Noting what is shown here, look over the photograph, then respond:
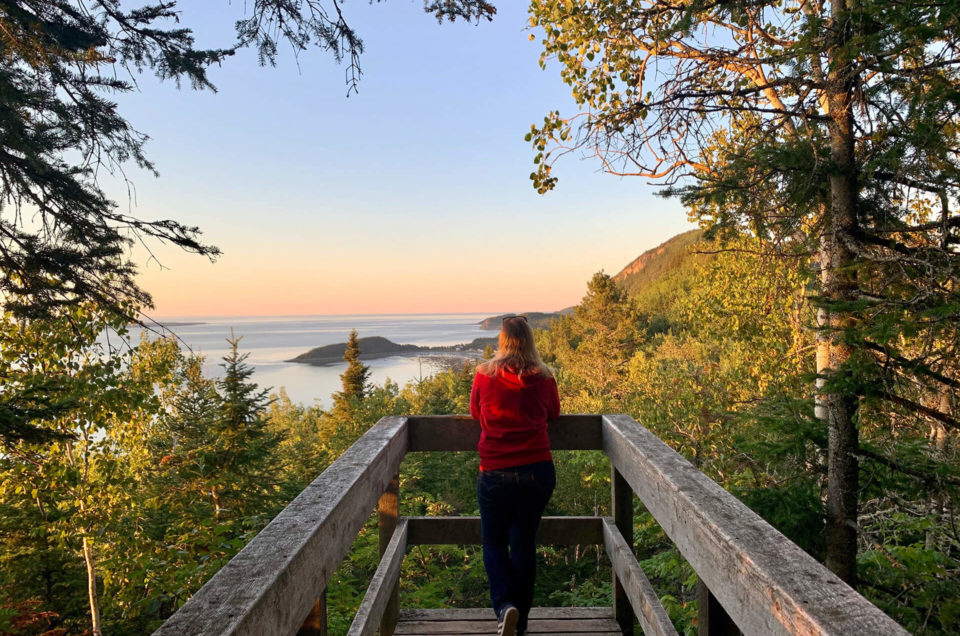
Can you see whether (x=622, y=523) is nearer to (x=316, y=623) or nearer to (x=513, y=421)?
(x=513, y=421)

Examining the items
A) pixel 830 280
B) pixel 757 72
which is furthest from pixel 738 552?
pixel 757 72

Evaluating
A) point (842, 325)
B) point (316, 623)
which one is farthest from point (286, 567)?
point (842, 325)

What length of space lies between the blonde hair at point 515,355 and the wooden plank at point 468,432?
0.36 meters

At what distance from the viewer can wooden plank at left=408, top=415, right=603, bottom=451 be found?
277cm

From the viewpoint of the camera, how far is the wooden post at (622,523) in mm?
2523

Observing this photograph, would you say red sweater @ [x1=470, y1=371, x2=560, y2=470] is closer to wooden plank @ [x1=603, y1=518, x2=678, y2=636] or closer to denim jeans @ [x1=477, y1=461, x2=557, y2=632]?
denim jeans @ [x1=477, y1=461, x2=557, y2=632]

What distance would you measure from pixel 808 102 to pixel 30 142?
566cm

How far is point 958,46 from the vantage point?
2.58 meters

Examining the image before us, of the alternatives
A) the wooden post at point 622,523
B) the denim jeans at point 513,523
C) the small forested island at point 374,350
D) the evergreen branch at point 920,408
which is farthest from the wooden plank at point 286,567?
the small forested island at point 374,350

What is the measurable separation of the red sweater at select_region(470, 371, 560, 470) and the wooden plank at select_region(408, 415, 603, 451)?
0.30 meters

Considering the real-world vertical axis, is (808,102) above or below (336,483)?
above

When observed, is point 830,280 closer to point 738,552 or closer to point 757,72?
point 757,72

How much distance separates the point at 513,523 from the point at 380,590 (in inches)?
27.4

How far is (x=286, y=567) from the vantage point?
1.02 m
